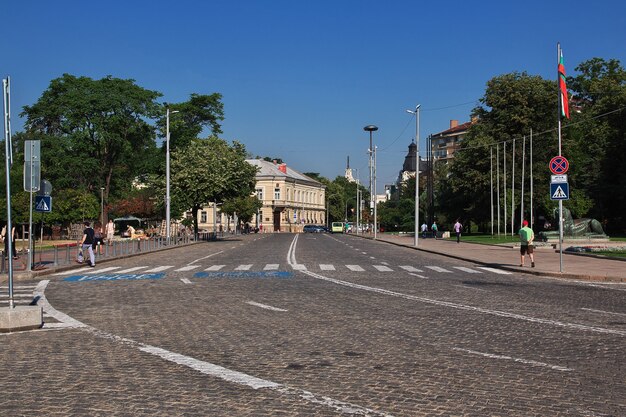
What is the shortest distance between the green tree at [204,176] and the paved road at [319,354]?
4195cm

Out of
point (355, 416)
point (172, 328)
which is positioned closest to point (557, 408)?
point (355, 416)

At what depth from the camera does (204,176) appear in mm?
57594

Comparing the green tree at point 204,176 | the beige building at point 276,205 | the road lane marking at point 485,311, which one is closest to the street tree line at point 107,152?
the green tree at point 204,176

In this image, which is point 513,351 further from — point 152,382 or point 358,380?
point 152,382

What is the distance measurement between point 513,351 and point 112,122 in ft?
181

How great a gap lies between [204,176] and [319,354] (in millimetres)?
50454

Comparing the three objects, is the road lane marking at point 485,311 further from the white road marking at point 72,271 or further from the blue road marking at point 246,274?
the white road marking at point 72,271

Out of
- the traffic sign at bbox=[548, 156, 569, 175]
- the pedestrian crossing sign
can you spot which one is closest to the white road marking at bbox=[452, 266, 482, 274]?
the traffic sign at bbox=[548, 156, 569, 175]

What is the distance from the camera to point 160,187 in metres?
59.9

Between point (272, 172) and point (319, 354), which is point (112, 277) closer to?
point (319, 354)

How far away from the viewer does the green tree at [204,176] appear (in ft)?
190

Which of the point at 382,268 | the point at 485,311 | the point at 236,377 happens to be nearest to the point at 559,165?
the point at 382,268

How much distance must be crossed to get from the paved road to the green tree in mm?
41951

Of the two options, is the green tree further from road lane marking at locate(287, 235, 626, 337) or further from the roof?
the roof
